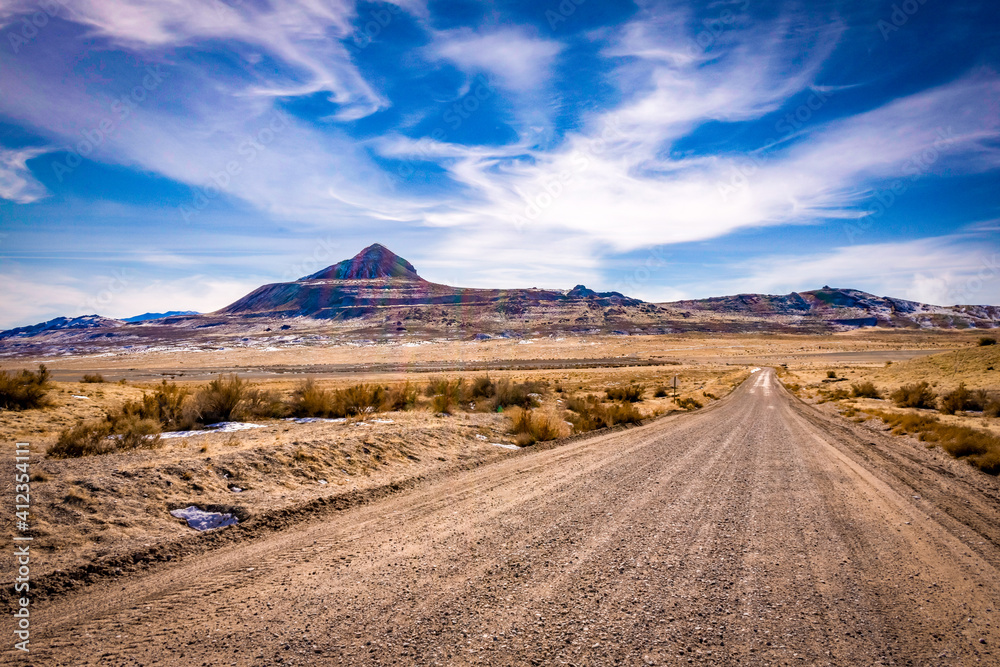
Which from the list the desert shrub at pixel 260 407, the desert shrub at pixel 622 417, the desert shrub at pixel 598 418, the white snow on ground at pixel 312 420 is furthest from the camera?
the desert shrub at pixel 622 417

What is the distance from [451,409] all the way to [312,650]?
13.4 meters

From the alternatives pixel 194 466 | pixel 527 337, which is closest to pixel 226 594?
pixel 194 466

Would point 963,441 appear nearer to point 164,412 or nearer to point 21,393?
point 164,412

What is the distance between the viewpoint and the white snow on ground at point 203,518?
6.14 meters

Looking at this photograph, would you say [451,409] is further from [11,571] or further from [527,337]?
[527,337]

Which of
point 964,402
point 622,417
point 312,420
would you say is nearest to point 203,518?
point 312,420

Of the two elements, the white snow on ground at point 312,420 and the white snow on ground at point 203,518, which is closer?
the white snow on ground at point 203,518

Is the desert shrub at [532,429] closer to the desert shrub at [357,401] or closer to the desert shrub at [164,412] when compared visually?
the desert shrub at [357,401]

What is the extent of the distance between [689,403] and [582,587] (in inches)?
894

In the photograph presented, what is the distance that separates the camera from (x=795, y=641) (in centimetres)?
372

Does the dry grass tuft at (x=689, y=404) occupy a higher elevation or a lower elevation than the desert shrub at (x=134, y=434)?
lower

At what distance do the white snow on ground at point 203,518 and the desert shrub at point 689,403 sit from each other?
21977mm

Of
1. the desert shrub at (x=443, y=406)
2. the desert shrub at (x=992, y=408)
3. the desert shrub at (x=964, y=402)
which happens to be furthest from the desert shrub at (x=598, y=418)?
the desert shrub at (x=964, y=402)

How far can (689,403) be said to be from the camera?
25.0 meters
